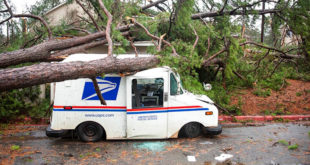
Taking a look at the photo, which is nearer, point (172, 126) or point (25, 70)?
point (25, 70)

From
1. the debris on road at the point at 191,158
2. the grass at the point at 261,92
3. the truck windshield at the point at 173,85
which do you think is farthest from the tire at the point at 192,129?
the grass at the point at 261,92

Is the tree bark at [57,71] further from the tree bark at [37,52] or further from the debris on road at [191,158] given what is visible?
the tree bark at [37,52]

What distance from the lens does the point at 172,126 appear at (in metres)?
6.58

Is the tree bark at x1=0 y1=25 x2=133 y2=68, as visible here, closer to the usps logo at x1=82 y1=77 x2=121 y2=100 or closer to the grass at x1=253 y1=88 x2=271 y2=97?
the usps logo at x1=82 y1=77 x2=121 y2=100

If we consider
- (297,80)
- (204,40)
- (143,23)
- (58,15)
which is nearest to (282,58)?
(297,80)

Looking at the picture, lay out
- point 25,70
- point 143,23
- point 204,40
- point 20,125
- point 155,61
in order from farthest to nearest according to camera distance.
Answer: point 204,40 → point 143,23 → point 20,125 → point 155,61 → point 25,70

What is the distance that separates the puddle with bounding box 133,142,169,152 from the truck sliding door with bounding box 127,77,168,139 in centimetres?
24

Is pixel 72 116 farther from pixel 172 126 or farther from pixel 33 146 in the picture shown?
pixel 172 126

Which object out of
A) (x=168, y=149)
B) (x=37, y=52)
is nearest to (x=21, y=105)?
(x=37, y=52)

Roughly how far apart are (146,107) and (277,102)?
6.50m

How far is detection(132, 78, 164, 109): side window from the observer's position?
642 cm

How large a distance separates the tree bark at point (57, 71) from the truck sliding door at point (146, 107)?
0.49 metres

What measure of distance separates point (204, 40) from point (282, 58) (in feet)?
12.0

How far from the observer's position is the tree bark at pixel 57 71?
Result: 421cm
